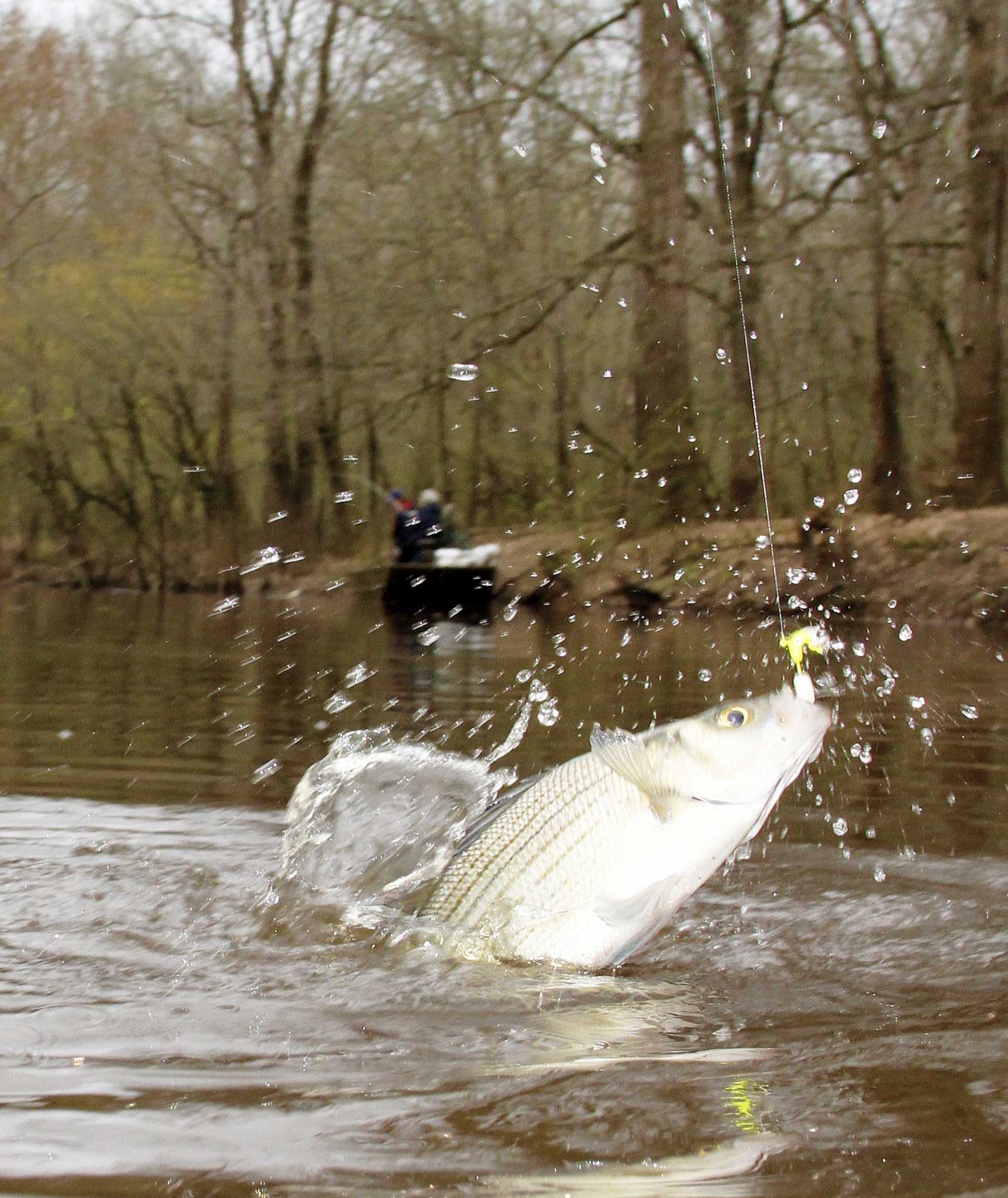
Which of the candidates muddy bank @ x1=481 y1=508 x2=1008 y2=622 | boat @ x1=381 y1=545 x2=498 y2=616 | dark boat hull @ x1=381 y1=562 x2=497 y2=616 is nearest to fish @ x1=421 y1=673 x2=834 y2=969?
muddy bank @ x1=481 y1=508 x2=1008 y2=622

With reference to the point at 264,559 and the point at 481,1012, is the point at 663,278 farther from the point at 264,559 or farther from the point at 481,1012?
the point at 264,559

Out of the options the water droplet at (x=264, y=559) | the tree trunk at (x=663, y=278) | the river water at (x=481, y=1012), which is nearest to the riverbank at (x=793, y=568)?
the tree trunk at (x=663, y=278)

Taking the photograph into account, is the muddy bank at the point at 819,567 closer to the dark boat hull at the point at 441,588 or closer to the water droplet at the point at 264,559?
the dark boat hull at the point at 441,588

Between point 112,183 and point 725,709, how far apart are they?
1403 inches

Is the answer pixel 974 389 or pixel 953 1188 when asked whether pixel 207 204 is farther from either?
pixel 953 1188

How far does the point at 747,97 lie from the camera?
66.2 ft

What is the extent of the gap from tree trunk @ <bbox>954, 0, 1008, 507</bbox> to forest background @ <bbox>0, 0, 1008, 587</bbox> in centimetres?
4

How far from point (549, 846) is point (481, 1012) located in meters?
0.39

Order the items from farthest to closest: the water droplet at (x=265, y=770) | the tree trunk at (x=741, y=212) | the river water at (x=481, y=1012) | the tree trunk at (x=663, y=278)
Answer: the tree trunk at (x=741, y=212)
the tree trunk at (x=663, y=278)
the water droplet at (x=265, y=770)
the river water at (x=481, y=1012)

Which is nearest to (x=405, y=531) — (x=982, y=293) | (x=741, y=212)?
(x=741, y=212)

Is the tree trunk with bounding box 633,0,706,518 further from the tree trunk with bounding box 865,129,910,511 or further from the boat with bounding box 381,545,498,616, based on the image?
the boat with bounding box 381,545,498,616

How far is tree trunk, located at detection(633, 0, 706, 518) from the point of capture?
62.3 ft

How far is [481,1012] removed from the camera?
11.2 ft

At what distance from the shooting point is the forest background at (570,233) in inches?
774
